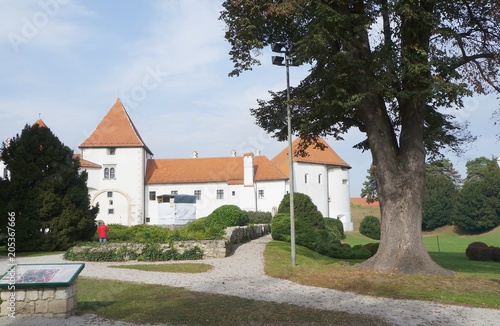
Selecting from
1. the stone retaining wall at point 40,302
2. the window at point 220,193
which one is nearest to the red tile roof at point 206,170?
the window at point 220,193

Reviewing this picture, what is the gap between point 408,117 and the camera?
50.9 feet

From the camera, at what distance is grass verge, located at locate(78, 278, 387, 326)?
8281mm

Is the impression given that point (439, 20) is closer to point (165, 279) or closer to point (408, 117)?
point (408, 117)

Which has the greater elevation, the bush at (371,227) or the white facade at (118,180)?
the white facade at (118,180)

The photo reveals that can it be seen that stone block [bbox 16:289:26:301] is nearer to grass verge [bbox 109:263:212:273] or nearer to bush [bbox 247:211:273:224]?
grass verge [bbox 109:263:212:273]

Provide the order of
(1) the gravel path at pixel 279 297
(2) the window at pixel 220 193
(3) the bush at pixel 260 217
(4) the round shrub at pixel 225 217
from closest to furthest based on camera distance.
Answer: (1) the gravel path at pixel 279 297 < (4) the round shrub at pixel 225 217 < (3) the bush at pixel 260 217 < (2) the window at pixel 220 193

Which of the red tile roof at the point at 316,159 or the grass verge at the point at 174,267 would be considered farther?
the red tile roof at the point at 316,159

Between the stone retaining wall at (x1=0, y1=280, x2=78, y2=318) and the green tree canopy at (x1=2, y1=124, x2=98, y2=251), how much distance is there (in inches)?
597

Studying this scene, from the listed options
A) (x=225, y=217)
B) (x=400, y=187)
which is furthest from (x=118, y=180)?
(x=400, y=187)

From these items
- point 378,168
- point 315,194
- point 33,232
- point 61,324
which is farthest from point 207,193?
point 61,324

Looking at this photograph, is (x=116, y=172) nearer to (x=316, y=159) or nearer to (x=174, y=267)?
(x=316, y=159)

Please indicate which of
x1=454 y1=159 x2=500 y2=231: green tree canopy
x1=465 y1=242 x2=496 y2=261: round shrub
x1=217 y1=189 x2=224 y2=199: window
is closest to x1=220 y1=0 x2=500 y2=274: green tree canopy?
x1=465 y1=242 x2=496 y2=261: round shrub

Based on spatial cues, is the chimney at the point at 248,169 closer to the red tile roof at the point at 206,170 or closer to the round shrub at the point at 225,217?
the red tile roof at the point at 206,170

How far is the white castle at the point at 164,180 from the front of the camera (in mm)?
55969
